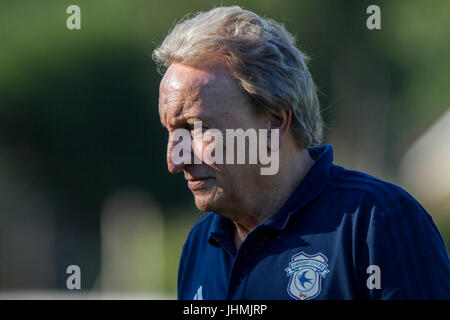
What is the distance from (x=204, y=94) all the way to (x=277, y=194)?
44cm

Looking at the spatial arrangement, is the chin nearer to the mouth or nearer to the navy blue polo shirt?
the mouth

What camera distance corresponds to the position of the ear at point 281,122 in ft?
7.58

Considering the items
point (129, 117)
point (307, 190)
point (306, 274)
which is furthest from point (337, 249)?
point (129, 117)

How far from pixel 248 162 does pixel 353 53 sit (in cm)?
856

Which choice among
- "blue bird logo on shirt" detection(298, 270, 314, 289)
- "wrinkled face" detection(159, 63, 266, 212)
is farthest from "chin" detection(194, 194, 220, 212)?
"blue bird logo on shirt" detection(298, 270, 314, 289)

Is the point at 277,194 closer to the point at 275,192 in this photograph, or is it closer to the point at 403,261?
the point at 275,192

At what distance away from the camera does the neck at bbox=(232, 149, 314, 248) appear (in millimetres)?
2297

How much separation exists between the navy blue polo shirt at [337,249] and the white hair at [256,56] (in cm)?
21

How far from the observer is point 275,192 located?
7.54ft

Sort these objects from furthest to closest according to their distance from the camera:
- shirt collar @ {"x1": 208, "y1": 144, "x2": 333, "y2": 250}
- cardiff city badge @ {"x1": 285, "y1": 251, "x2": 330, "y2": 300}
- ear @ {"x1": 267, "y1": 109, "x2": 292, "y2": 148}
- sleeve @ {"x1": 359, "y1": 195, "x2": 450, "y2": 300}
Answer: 1. ear @ {"x1": 267, "y1": 109, "x2": 292, "y2": 148}
2. shirt collar @ {"x1": 208, "y1": 144, "x2": 333, "y2": 250}
3. cardiff city badge @ {"x1": 285, "y1": 251, "x2": 330, "y2": 300}
4. sleeve @ {"x1": 359, "y1": 195, "x2": 450, "y2": 300}

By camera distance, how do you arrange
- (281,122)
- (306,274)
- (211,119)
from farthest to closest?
1. (281,122)
2. (211,119)
3. (306,274)

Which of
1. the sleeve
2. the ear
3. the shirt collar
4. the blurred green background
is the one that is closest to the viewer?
the sleeve

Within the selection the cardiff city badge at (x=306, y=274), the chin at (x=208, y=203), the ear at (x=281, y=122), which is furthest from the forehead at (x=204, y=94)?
the cardiff city badge at (x=306, y=274)

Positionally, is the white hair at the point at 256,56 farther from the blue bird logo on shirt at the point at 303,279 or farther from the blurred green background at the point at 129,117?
the blurred green background at the point at 129,117
